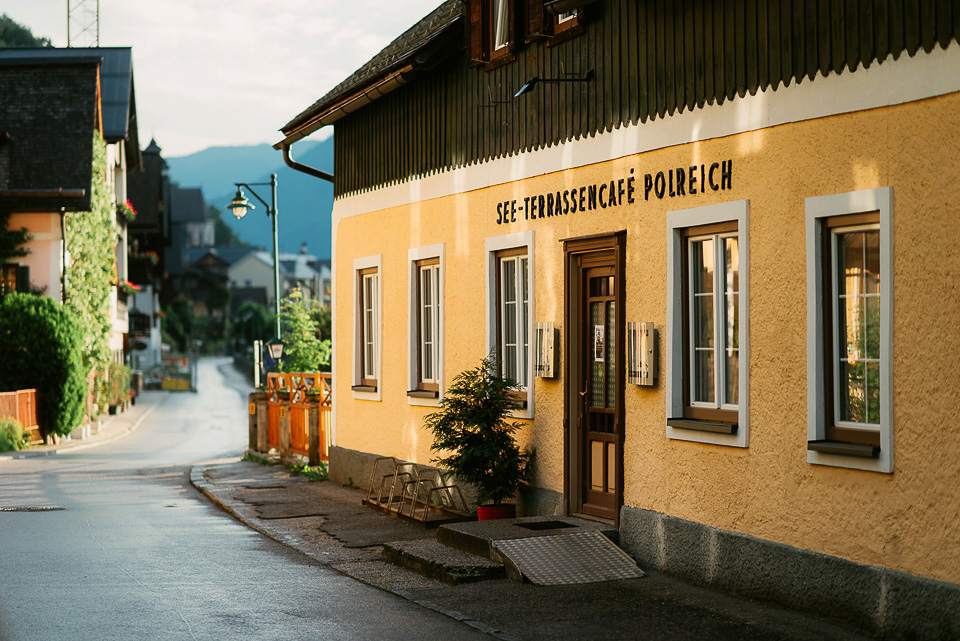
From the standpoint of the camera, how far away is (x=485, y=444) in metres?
12.5

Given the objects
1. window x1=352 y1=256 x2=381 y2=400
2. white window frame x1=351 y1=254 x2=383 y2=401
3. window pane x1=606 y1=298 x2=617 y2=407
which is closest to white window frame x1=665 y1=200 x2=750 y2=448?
window pane x1=606 y1=298 x2=617 y2=407

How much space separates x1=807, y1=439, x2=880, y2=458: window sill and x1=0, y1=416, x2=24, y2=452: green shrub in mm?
24441

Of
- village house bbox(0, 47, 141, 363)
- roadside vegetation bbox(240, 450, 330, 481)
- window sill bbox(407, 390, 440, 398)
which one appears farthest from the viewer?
village house bbox(0, 47, 141, 363)

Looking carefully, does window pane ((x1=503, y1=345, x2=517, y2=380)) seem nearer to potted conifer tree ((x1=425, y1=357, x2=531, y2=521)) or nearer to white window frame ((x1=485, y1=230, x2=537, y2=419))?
white window frame ((x1=485, y1=230, x2=537, y2=419))

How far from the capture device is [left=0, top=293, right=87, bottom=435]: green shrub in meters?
30.7

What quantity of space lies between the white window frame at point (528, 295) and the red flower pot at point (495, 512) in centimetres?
96

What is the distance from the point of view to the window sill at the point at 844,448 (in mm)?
8016

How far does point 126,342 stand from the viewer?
53.9 metres

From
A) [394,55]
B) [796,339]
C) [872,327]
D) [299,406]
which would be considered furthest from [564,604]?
[299,406]

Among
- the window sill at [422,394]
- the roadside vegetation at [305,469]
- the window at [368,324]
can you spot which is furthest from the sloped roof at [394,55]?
the roadside vegetation at [305,469]

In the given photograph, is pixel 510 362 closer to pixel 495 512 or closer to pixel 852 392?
pixel 495 512

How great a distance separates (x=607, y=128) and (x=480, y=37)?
3033 millimetres

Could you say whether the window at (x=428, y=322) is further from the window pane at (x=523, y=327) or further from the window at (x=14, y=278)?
the window at (x=14, y=278)

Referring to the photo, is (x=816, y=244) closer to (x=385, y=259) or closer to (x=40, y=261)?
(x=385, y=259)
